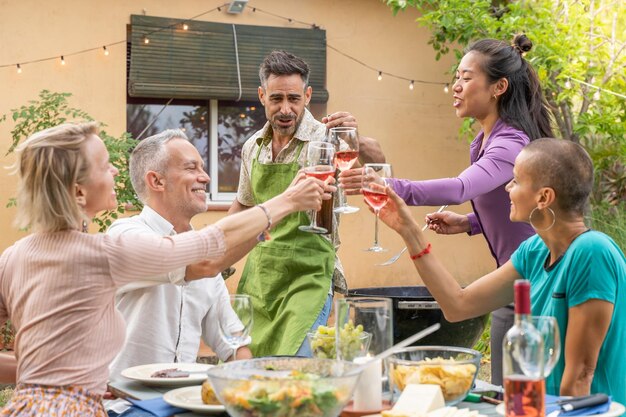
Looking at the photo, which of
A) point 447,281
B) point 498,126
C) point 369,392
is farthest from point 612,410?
point 498,126

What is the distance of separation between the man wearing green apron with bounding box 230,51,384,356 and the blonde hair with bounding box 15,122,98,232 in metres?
1.68

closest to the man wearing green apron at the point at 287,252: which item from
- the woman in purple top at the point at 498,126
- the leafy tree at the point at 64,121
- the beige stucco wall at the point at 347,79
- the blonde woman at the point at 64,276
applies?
the woman in purple top at the point at 498,126

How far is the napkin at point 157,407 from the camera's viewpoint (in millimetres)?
2094

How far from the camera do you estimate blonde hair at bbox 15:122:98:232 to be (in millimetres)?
2234

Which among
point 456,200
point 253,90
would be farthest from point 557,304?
point 253,90

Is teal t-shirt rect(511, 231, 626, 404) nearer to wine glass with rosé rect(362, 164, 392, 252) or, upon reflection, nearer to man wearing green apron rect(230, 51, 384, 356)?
wine glass with rosé rect(362, 164, 392, 252)

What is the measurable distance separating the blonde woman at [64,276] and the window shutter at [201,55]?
514cm

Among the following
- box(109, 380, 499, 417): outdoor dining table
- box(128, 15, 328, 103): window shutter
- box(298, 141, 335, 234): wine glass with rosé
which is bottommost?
box(109, 380, 499, 417): outdoor dining table

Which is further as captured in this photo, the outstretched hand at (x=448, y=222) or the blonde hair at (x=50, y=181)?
the outstretched hand at (x=448, y=222)

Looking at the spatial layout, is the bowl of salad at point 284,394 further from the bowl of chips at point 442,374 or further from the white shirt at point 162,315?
the white shirt at point 162,315

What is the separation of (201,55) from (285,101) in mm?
3693

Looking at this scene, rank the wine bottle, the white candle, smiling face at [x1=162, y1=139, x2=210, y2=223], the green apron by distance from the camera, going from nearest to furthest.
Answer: the wine bottle < the white candle < smiling face at [x1=162, y1=139, x2=210, y2=223] < the green apron

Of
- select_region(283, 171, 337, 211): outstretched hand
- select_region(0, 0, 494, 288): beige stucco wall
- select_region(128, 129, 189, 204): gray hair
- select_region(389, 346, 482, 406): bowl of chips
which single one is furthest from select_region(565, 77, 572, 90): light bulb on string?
select_region(389, 346, 482, 406): bowl of chips

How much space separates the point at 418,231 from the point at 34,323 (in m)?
1.13
